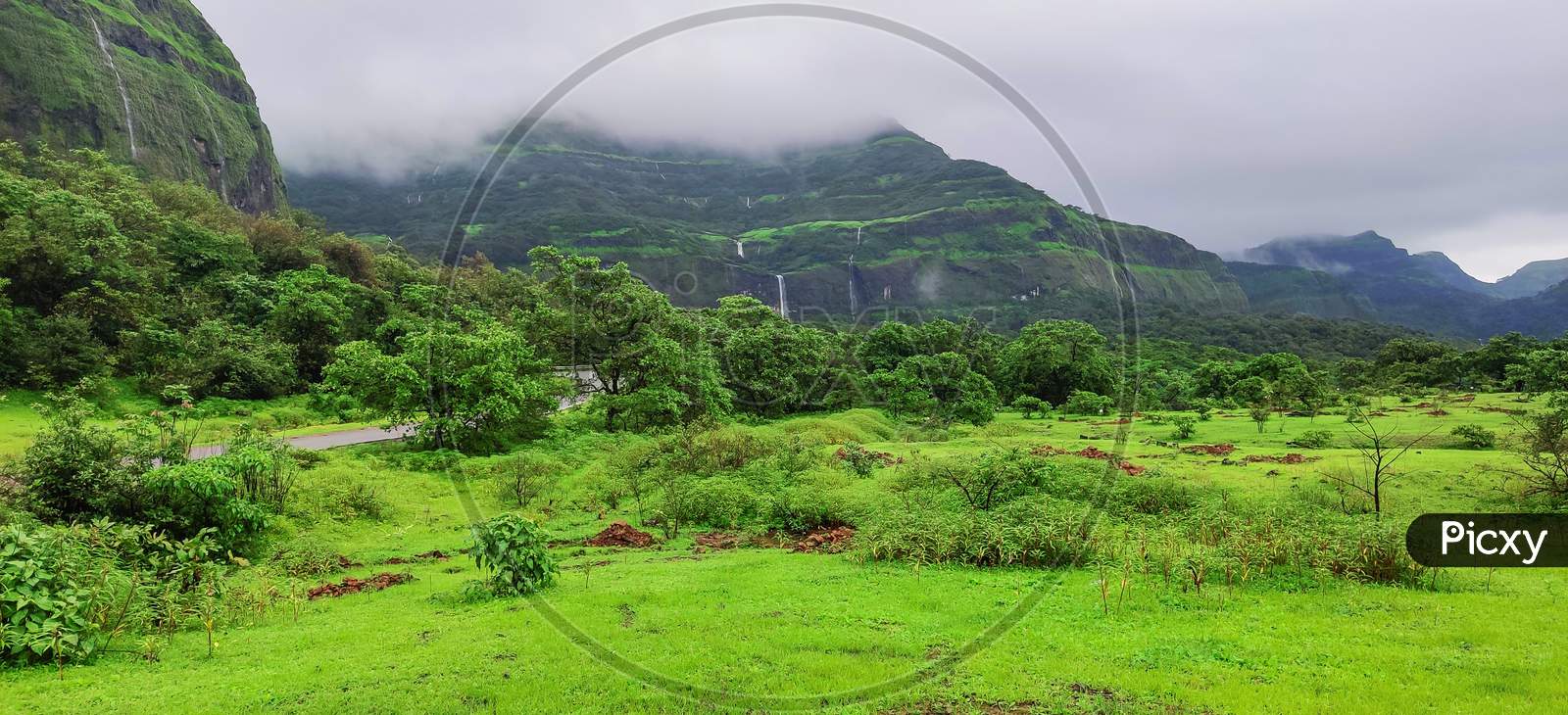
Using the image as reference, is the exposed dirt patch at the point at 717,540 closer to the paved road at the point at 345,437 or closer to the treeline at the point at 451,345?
the treeline at the point at 451,345

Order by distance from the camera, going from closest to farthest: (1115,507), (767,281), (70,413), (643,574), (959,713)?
1. (959,713)
2. (643,574)
3. (70,413)
4. (1115,507)
5. (767,281)

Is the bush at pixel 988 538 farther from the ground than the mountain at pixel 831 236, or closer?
closer

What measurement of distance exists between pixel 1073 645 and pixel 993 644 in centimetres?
103

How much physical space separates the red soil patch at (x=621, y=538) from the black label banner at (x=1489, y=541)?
15011mm

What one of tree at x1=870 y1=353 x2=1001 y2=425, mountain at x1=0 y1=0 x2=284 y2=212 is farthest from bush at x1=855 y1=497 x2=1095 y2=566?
mountain at x1=0 y1=0 x2=284 y2=212

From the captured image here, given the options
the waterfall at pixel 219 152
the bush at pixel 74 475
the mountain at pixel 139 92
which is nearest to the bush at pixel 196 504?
the bush at pixel 74 475

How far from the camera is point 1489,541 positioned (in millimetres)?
13016

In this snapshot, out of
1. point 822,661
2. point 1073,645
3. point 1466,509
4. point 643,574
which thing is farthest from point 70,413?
point 1466,509

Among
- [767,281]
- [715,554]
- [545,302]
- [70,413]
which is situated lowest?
[715,554]

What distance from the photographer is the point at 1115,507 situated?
16.9 m

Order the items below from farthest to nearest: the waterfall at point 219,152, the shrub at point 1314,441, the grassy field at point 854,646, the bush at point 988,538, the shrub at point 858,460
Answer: the waterfall at point 219,152
the shrub at point 1314,441
the shrub at point 858,460
the bush at point 988,538
the grassy field at point 854,646

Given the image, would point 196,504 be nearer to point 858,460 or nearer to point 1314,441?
point 858,460

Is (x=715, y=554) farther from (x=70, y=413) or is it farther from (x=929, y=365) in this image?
(x=929, y=365)

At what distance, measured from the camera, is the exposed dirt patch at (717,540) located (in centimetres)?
1647
